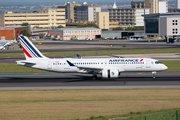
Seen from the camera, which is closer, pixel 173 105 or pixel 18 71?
pixel 173 105

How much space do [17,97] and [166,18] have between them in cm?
12783

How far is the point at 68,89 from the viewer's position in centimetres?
3947

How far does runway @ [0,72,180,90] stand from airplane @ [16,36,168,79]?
169 cm

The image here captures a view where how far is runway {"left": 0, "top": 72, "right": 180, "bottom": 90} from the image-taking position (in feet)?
135

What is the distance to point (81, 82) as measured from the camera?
4534 cm

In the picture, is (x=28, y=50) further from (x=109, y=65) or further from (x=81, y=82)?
(x=109, y=65)

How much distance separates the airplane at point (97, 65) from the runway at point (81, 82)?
5.54ft

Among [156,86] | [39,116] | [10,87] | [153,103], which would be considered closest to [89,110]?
[39,116]

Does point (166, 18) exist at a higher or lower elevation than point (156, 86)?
higher

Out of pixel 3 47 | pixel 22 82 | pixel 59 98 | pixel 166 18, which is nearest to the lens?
pixel 59 98

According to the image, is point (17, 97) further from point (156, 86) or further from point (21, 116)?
point (156, 86)

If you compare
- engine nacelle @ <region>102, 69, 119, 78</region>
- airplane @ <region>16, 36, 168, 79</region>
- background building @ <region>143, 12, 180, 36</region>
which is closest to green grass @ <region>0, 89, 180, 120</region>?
engine nacelle @ <region>102, 69, 119, 78</region>

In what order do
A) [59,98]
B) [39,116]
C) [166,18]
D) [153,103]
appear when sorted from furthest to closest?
[166,18]
[59,98]
[153,103]
[39,116]

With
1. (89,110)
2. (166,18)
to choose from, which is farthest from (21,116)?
(166,18)
